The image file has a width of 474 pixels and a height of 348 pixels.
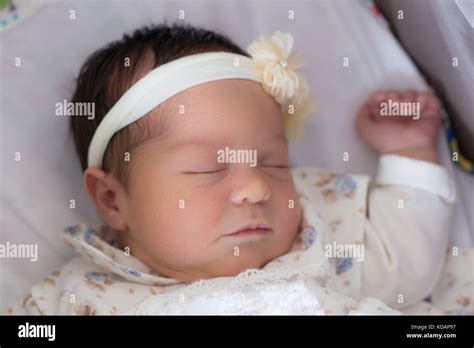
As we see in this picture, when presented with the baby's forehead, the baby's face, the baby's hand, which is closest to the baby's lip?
the baby's face

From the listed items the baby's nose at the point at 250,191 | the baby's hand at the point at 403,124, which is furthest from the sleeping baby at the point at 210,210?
the baby's hand at the point at 403,124

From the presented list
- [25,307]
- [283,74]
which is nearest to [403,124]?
[283,74]

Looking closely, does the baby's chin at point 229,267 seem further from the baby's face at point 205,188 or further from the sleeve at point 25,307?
the sleeve at point 25,307

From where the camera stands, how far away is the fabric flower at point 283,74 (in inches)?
47.4

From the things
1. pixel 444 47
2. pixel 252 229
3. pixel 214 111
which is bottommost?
pixel 252 229

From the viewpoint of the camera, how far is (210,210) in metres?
1.15

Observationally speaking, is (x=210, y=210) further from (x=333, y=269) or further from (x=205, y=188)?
(x=333, y=269)

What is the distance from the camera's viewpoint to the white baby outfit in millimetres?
1129

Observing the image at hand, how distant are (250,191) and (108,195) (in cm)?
23

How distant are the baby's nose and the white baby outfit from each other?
105mm

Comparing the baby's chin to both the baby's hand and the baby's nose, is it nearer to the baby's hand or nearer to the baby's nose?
the baby's nose

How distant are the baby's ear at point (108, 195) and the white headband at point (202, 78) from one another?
2 cm

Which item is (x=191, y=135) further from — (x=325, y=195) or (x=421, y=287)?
(x=421, y=287)
